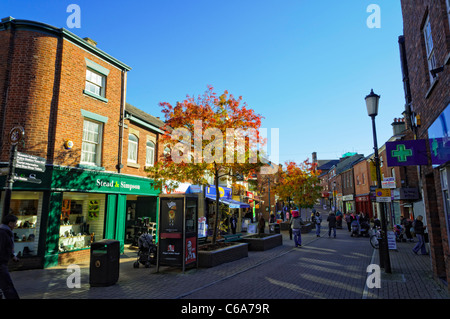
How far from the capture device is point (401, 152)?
7957mm

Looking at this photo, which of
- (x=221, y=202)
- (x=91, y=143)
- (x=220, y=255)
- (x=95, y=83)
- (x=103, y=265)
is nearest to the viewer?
(x=103, y=265)

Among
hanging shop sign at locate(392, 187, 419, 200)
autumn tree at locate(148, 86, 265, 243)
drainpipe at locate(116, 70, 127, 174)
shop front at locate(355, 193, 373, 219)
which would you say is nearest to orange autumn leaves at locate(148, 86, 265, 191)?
autumn tree at locate(148, 86, 265, 243)

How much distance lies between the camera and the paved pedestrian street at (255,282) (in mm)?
6977

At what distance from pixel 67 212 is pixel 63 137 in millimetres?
3244

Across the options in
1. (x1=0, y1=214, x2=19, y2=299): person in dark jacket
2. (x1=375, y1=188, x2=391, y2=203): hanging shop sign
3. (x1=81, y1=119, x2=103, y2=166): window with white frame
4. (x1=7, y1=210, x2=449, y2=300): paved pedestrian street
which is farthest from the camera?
(x1=81, y1=119, x2=103, y2=166): window with white frame

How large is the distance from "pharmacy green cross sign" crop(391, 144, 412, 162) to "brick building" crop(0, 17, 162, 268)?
1156 centimetres

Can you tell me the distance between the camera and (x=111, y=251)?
26.9 ft

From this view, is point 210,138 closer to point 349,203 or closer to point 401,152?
point 401,152

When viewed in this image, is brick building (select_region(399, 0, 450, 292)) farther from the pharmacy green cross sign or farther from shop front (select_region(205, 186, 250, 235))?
shop front (select_region(205, 186, 250, 235))

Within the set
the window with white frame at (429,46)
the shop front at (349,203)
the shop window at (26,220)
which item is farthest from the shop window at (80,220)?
the shop front at (349,203)

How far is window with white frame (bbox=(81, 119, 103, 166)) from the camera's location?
520 inches

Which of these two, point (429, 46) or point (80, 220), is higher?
point (429, 46)

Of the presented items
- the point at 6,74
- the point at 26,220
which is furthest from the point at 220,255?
the point at 6,74

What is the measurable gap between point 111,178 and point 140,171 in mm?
2498
